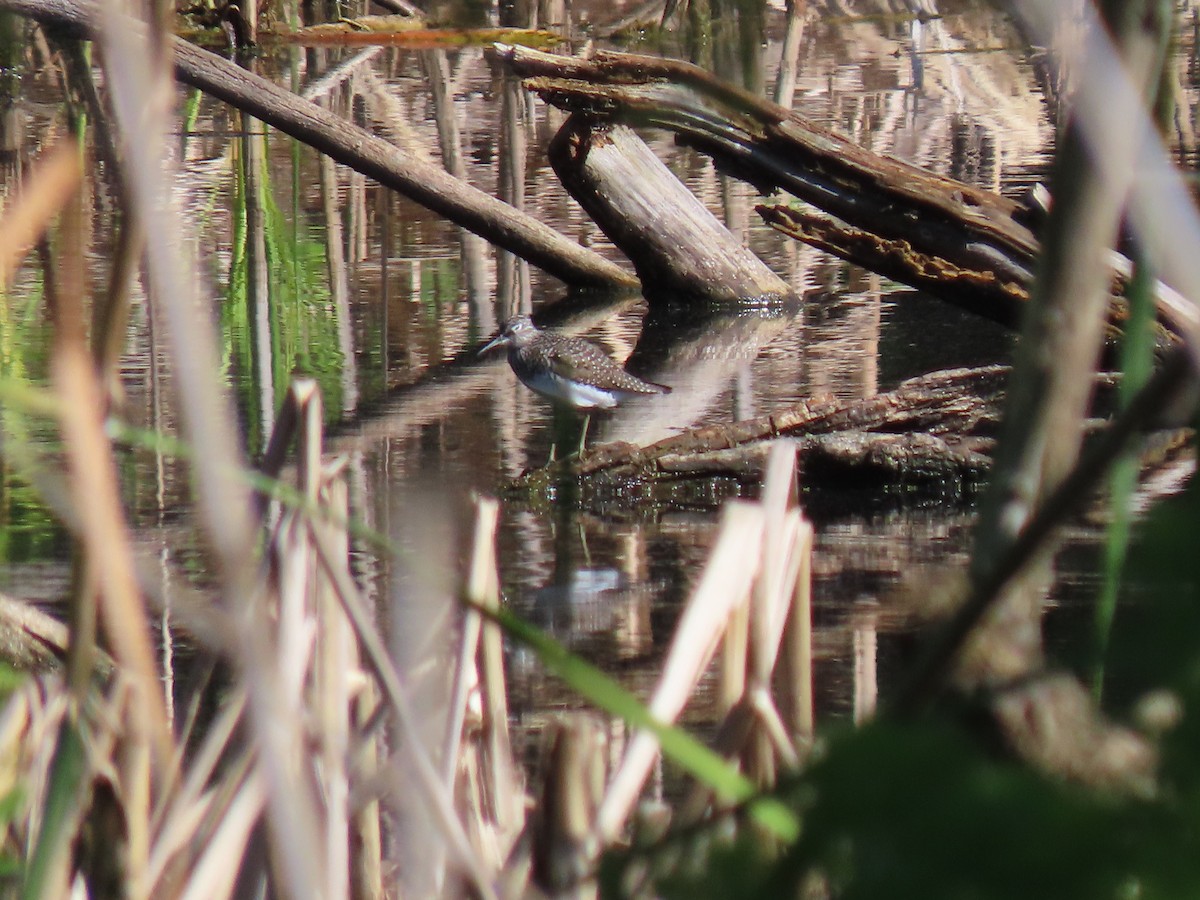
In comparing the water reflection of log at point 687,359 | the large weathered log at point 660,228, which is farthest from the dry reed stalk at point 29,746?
the large weathered log at point 660,228

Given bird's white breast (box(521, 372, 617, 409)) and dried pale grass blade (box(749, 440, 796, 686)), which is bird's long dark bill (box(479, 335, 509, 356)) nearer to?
bird's white breast (box(521, 372, 617, 409))

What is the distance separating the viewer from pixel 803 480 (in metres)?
4.30

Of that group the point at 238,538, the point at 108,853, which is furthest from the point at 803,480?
the point at 238,538

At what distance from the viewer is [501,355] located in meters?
6.00

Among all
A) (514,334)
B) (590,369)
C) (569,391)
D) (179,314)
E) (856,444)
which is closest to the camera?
(179,314)

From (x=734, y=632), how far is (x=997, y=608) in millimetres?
714

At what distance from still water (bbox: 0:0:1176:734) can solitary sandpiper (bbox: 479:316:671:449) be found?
3.9 inches

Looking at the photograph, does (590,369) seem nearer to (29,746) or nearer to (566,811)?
(29,746)

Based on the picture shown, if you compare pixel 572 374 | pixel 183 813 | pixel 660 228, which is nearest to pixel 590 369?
pixel 572 374

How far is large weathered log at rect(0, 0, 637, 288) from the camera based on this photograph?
20.3 feet

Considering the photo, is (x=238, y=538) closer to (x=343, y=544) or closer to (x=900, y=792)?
(x=900, y=792)

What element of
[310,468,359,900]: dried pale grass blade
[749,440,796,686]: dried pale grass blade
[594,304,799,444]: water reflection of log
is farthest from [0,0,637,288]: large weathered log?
[749,440,796,686]: dried pale grass blade

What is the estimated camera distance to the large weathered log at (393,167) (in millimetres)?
6179

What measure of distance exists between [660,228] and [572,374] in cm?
172
